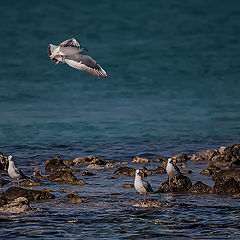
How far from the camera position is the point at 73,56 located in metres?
19.0

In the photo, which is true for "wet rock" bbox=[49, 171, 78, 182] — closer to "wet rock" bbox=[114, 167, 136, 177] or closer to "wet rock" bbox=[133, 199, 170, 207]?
"wet rock" bbox=[114, 167, 136, 177]

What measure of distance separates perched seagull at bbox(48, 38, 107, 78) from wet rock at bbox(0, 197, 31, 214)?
186 inches

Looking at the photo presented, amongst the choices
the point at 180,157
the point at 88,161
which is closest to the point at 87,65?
the point at 88,161

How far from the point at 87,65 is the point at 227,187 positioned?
5.85m

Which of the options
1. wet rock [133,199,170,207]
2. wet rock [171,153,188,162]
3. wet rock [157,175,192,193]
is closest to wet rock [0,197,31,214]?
wet rock [133,199,170,207]

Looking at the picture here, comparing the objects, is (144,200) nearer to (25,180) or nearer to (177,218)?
(177,218)

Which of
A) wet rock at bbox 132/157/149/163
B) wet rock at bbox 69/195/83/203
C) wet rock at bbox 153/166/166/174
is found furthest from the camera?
wet rock at bbox 132/157/149/163

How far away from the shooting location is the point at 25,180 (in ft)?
64.1

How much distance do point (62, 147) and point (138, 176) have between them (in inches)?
525

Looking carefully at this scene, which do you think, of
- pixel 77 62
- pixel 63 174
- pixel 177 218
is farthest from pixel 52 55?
pixel 177 218

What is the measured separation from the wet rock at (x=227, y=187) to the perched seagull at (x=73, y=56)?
4.90 meters

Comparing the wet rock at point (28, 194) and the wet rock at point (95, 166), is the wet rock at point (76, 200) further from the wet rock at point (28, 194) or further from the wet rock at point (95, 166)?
the wet rock at point (95, 166)

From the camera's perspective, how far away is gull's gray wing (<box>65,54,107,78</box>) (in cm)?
1935

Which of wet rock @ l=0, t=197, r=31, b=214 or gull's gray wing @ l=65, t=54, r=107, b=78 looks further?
gull's gray wing @ l=65, t=54, r=107, b=78
